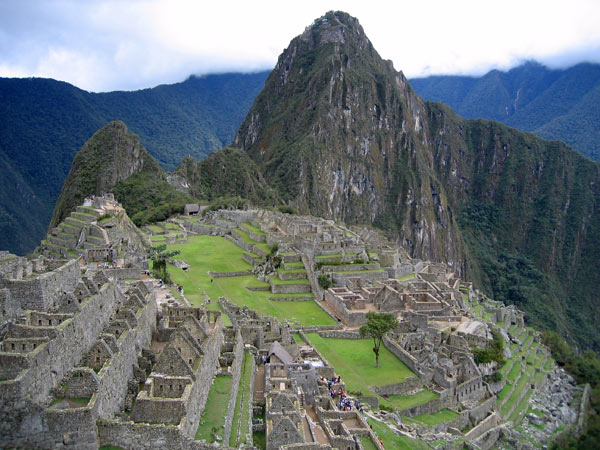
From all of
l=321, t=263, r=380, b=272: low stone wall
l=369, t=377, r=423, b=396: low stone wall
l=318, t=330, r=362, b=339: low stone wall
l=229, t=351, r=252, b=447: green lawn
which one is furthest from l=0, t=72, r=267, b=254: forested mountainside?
l=229, t=351, r=252, b=447: green lawn

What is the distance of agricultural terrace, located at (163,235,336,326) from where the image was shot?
1561 inches

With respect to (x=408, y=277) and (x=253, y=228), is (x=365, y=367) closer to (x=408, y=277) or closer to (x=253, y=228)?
(x=408, y=277)

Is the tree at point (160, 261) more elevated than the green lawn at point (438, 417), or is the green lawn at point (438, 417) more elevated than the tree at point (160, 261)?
the tree at point (160, 261)

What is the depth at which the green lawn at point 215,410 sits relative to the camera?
17111 mm

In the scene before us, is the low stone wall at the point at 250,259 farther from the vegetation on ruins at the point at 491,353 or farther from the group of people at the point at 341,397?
the group of people at the point at 341,397

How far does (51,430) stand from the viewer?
1438 centimetres

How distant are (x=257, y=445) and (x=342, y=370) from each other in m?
13.4

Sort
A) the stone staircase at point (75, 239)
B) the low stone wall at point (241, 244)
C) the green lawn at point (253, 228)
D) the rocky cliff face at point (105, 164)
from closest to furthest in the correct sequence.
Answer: the stone staircase at point (75, 239)
the low stone wall at point (241, 244)
the green lawn at point (253, 228)
the rocky cliff face at point (105, 164)

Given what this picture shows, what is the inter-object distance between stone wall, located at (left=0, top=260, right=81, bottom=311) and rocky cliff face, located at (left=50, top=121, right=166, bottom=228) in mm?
75580

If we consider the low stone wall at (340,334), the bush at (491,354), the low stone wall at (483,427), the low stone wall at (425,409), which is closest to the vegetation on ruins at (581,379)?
the low stone wall at (483,427)

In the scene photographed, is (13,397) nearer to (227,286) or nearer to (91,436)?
(91,436)

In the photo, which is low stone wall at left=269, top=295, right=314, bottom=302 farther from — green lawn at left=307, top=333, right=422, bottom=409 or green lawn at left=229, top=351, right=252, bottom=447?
green lawn at left=229, top=351, right=252, bottom=447

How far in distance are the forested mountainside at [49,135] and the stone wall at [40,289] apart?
187 feet

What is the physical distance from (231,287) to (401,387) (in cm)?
1863
